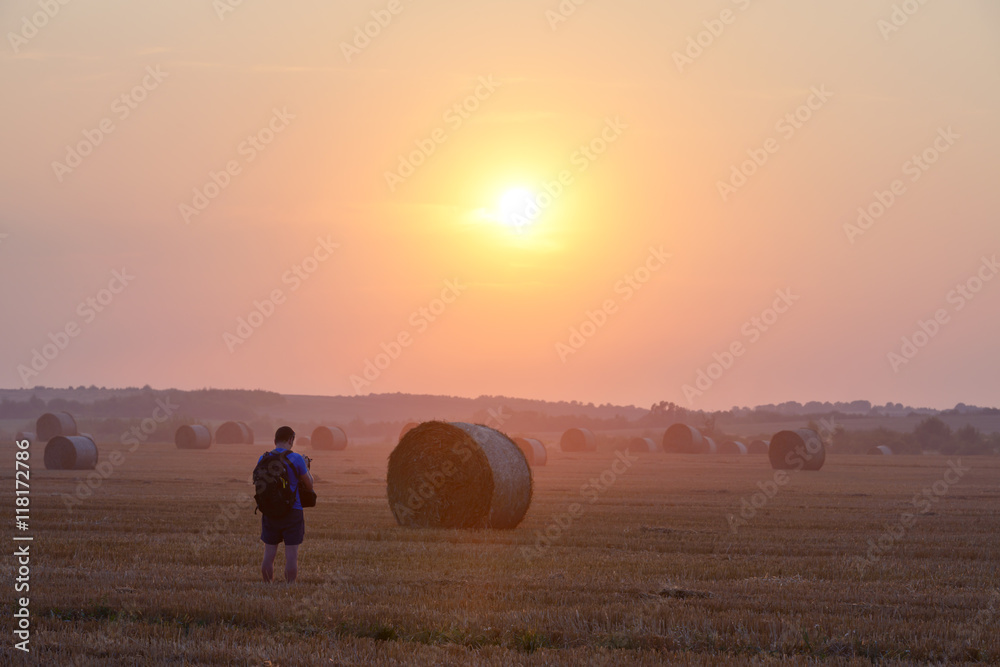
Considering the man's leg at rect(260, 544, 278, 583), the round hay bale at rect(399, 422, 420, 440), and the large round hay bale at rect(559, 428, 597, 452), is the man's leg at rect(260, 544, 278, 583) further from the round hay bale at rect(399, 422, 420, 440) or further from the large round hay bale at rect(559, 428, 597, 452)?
the large round hay bale at rect(559, 428, 597, 452)

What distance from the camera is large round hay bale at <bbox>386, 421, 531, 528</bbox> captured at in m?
17.9

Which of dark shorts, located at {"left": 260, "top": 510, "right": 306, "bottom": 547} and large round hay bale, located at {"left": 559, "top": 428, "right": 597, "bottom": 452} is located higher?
large round hay bale, located at {"left": 559, "top": 428, "right": 597, "bottom": 452}

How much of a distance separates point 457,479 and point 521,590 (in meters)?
8.17

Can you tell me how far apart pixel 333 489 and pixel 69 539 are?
12136 mm

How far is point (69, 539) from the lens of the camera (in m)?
13.7

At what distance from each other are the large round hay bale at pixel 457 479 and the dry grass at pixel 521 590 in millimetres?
639

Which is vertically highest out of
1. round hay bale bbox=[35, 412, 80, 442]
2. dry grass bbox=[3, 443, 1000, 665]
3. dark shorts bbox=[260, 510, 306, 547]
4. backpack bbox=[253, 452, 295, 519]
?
round hay bale bbox=[35, 412, 80, 442]

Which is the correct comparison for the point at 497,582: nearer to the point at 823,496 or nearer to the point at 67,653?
the point at 67,653

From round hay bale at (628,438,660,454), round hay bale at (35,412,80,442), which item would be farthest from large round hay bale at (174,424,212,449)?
round hay bale at (628,438,660,454)

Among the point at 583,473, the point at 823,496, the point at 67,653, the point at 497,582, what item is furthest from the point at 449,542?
the point at 583,473

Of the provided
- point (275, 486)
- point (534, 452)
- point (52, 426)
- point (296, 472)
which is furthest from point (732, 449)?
point (275, 486)

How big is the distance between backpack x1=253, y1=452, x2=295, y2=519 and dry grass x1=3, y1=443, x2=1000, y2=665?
2.52ft

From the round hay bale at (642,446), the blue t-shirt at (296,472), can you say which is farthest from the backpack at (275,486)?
the round hay bale at (642,446)

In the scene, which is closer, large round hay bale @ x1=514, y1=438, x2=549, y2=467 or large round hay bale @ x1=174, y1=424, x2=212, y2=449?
large round hay bale @ x1=514, y1=438, x2=549, y2=467
